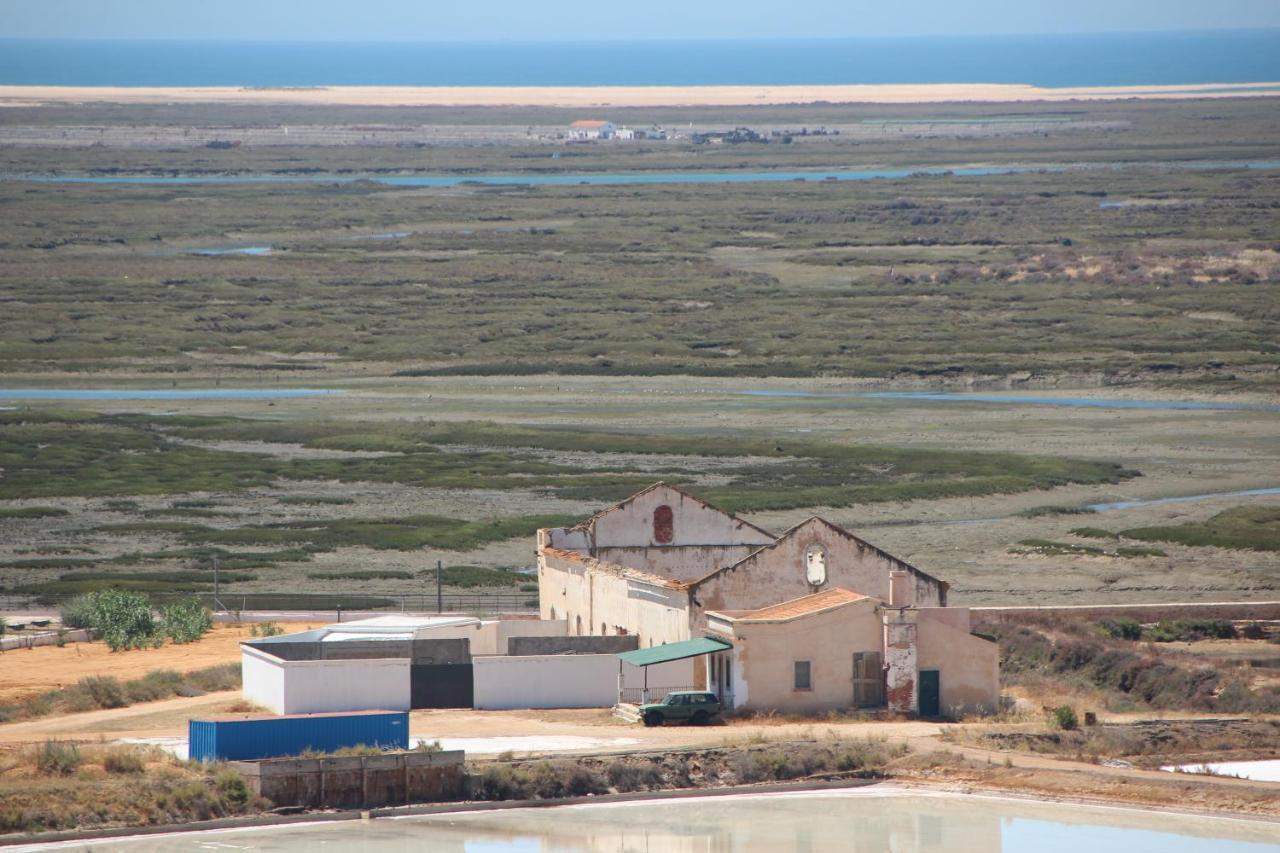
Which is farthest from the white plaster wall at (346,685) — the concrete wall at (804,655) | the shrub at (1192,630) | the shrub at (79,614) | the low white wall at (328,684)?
the shrub at (1192,630)

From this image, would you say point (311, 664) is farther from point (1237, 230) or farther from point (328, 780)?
point (1237, 230)

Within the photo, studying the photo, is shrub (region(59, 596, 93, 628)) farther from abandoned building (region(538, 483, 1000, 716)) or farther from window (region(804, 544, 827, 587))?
window (region(804, 544, 827, 587))

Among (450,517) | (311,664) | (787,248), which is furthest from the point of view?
(787,248)

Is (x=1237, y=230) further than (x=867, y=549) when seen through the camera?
Yes

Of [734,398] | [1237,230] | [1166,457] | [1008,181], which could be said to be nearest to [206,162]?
[1008,181]

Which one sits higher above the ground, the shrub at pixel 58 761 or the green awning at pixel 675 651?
the green awning at pixel 675 651

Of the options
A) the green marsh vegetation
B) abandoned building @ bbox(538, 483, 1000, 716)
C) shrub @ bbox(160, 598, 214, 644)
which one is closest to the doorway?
abandoned building @ bbox(538, 483, 1000, 716)

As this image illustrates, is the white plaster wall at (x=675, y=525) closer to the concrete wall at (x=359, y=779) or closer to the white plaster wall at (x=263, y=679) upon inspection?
the white plaster wall at (x=263, y=679)
